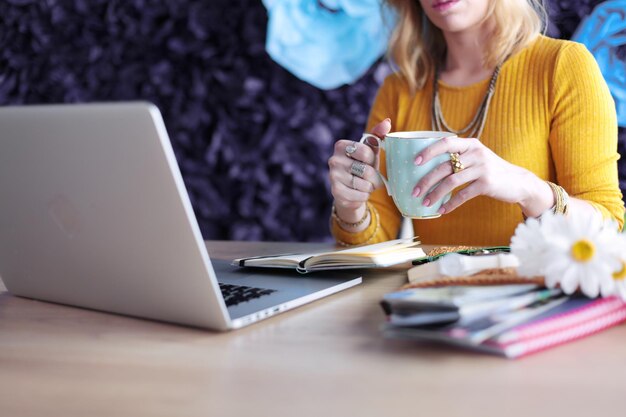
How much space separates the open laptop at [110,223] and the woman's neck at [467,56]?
0.87 meters

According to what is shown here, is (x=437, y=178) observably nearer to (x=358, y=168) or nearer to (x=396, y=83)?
(x=358, y=168)

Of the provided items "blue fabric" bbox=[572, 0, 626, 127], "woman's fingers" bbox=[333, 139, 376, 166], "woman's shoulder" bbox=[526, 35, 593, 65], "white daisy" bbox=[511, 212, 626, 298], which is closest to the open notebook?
"woman's fingers" bbox=[333, 139, 376, 166]

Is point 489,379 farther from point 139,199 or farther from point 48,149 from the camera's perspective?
point 48,149

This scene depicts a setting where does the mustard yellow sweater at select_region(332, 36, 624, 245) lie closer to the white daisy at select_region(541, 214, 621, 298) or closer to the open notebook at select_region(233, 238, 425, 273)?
the open notebook at select_region(233, 238, 425, 273)

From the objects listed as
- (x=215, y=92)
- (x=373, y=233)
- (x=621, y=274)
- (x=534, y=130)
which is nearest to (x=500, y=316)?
(x=621, y=274)

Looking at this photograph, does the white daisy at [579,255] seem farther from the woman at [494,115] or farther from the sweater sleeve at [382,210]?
the sweater sleeve at [382,210]

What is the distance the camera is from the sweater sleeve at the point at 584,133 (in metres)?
1.42

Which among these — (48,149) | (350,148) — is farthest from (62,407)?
(350,148)

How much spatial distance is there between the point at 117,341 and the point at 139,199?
17 cm

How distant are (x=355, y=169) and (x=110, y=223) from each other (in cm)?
51

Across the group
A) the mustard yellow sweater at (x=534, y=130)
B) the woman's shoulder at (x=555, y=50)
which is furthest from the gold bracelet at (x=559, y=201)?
the woman's shoulder at (x=555, y=50)

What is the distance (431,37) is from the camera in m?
1.79

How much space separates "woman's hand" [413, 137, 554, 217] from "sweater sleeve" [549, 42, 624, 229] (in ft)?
0.71

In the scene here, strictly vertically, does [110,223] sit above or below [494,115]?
above
